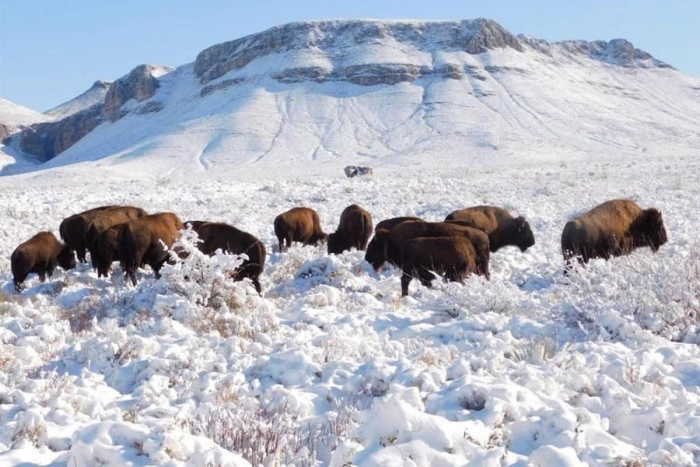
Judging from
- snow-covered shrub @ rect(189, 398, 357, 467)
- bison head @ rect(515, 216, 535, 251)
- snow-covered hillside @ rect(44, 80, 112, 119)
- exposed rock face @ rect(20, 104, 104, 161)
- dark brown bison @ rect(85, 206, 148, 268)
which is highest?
snow-covered hillside @ rect(44, 80, 112, 119)

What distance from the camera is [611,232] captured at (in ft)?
34.9

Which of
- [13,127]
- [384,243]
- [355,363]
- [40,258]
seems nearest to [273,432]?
[355,363]

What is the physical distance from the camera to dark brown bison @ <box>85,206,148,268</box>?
11.8 metres

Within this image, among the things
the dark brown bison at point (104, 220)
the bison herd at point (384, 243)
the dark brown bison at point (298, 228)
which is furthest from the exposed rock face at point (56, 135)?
the bison herd at point (384, 243)

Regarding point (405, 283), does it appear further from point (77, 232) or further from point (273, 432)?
point (77, 232)

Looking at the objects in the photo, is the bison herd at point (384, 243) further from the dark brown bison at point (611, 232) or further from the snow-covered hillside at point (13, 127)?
the snow-covered hillside at point (13, 127)

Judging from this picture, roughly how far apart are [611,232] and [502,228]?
291 cm

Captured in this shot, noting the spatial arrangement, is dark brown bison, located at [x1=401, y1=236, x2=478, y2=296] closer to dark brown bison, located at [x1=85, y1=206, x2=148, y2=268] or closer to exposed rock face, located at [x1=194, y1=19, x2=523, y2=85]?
dark brown bison, located at [x1=85, y1=206, x2=148, y2=268]

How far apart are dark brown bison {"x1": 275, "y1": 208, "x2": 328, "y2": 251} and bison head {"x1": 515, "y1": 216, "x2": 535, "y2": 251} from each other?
4.96 metres

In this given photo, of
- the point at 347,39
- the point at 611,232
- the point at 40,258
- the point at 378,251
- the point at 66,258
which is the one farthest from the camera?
the point at 347,39

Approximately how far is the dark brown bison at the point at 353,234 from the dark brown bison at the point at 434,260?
4627 millimetres

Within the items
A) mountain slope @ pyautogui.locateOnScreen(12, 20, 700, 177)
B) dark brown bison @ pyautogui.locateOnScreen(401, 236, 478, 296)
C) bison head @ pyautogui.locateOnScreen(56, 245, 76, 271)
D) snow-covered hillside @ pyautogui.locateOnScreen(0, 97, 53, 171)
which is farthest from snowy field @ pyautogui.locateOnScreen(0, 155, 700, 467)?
snow-covered hillside @ pyautogui.locateOnScreen(0, 97, 53, 171)

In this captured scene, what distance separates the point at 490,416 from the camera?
13.4 feet

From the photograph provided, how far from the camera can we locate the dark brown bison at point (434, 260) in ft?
32.2
